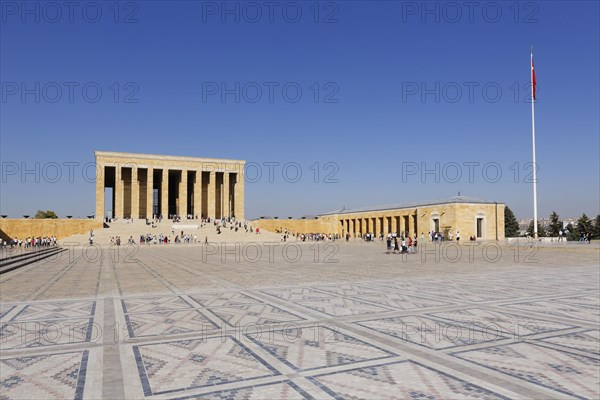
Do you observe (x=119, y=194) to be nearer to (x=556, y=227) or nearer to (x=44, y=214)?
(x=44, y=214)

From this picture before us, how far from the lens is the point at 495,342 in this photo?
18.6 ft

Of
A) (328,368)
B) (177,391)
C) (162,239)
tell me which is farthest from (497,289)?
(162,239)

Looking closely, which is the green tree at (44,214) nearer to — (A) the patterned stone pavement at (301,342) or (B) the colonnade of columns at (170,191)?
(B) the colonnade of columns at (170,191)

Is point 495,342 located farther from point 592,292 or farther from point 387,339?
point 592,292

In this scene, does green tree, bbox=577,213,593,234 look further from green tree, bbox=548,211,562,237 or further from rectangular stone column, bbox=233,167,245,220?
rectangular stone column, bbox=233,167,245,220

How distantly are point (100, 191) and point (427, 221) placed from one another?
4087cm

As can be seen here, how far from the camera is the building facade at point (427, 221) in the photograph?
4684 centimetres

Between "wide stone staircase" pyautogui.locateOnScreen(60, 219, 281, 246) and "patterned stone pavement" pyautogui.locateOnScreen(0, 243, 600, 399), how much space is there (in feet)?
112

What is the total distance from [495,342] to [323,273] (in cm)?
951

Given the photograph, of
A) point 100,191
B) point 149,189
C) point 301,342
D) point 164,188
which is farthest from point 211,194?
point 301,342

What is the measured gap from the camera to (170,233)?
47.6m

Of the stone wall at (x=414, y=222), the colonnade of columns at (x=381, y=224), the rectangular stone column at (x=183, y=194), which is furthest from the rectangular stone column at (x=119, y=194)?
the colonnade of columns at (x=381, y=224)

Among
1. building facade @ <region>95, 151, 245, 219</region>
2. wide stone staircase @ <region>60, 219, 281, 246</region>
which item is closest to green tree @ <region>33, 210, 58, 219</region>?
building facade @ <region>95, 151, 245, 219</region>

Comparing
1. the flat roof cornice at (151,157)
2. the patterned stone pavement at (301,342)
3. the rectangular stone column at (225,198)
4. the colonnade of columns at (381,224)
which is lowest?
the patterned stone pavement at (301,342)
